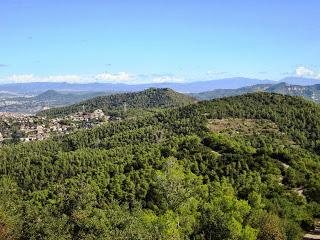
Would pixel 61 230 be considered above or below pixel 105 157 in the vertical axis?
A: above

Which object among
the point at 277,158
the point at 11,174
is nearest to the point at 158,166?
the point at 277,158

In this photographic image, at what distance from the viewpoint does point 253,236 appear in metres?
55.5

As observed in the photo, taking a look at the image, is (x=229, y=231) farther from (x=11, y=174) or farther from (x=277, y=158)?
(x=11, y=174)

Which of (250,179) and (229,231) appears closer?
(229,231)

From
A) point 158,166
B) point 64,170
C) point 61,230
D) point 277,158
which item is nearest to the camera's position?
point 61,230

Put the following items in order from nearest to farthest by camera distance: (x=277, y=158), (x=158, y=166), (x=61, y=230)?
(x=61, y=230) < (x=158, y=166) < (x=277, y=158)

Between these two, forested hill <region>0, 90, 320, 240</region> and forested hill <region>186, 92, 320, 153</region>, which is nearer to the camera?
forested hill <region>0, 90, 320, 240</region>

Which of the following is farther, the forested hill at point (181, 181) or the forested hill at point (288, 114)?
the forested hill at point (288, 114)

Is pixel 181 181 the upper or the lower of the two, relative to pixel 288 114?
upper

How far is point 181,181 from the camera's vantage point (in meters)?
67.2

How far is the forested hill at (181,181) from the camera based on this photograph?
52906 mm

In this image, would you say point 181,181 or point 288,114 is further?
point 288,114

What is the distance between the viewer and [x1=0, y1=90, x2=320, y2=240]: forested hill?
174ft

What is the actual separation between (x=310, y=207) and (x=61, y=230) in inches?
2045
